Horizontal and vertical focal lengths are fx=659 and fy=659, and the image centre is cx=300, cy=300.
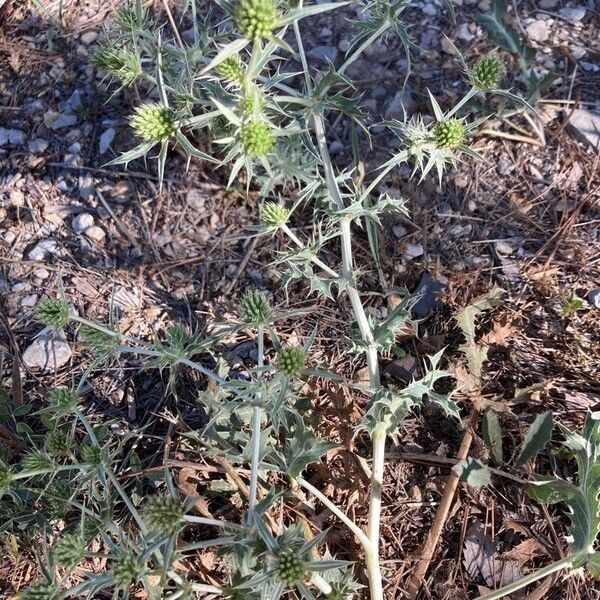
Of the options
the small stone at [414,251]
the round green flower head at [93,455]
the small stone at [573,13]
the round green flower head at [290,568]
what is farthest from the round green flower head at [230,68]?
the small stone at [573,13]

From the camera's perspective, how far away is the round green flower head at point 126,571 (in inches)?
73.5

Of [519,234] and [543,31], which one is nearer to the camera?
[519,234]

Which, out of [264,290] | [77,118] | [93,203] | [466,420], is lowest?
[466,420]

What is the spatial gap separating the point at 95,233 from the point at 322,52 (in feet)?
4.84

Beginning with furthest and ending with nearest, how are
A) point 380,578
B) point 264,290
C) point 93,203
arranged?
1. point 93,203
2. point 264,290
3. point 380,578

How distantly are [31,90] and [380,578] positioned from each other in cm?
292

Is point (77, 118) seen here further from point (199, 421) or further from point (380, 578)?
point (380, 578)

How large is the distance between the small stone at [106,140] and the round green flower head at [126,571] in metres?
2.11

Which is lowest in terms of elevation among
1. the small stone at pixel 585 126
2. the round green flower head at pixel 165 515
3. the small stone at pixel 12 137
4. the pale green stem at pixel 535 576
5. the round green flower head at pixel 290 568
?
the pale green stem at pixel 535 576

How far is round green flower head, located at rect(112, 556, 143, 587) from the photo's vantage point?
1.87 meters

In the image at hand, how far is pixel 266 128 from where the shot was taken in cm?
193

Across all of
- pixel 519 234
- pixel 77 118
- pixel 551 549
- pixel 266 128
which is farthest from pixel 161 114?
pixel 551 549

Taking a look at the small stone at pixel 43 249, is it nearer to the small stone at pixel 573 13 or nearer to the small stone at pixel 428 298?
the small stone at pixel 428 298

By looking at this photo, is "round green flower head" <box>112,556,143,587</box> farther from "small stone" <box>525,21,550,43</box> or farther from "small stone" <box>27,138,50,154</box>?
"small stone" <box>525,21,550,43</box>
